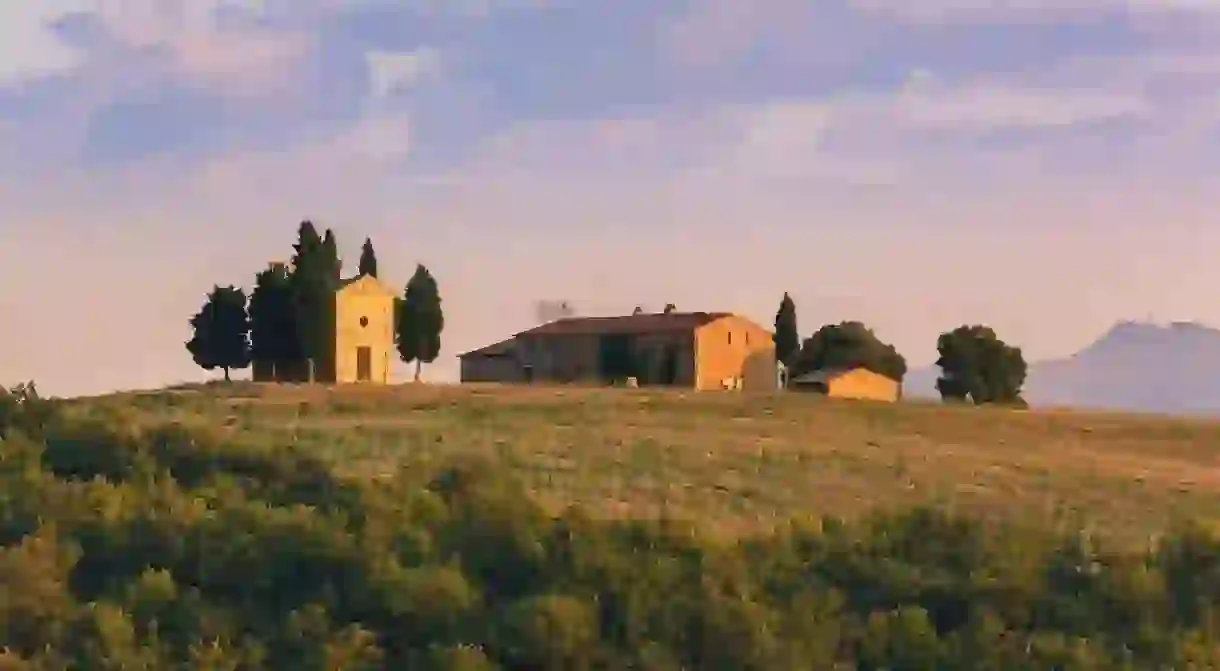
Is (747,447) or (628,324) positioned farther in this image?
(628,324)

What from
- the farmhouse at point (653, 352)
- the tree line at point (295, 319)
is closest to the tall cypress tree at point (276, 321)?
the tree line at point (295, 319)

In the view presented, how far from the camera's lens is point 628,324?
63.7m

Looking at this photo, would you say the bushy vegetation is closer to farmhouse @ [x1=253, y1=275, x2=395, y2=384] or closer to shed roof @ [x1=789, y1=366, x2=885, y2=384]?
farmhouse @ [x1=253, y1=275, x2=395, y2=384]

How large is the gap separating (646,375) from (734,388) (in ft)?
11.5

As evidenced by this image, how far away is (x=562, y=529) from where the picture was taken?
22.2 m

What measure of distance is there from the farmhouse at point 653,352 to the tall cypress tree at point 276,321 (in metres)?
10.9

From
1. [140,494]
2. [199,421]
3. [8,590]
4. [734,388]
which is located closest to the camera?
[8,590]

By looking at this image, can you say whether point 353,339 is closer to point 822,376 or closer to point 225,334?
point 225,334

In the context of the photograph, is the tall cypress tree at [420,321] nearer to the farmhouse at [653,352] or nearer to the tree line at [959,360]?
the farmhouse at [653,352]

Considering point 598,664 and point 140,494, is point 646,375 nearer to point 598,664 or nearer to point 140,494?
point 140,494

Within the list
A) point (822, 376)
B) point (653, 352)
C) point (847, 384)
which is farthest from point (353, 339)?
point (847, 384)

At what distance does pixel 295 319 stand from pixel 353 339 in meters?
2.24

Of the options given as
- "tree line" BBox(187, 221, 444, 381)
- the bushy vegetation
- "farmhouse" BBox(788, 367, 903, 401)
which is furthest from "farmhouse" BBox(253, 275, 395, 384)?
the bushy vegetation

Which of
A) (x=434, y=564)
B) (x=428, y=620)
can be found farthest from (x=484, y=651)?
(x=434, y=564)
